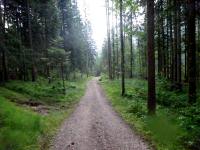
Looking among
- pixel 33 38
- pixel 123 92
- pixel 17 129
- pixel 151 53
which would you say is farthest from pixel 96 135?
pixel 33 38

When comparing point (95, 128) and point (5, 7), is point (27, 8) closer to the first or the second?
point (5, 7)

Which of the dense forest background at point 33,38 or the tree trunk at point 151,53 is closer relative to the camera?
the tree trunk at point 151,53

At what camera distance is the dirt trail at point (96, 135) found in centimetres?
971

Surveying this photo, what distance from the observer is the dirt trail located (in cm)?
971

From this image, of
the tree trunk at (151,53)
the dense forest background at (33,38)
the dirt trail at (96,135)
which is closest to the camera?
the dirt trail at (96,135)

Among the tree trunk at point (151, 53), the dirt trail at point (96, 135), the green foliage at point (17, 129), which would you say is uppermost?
the tree trunk at point (151, 53)

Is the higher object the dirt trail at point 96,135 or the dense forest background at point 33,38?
the dense forest background at point 33,38

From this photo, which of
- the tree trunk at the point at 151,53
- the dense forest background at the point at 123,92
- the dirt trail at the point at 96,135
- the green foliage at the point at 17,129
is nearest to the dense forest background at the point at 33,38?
the dense forest background at the point at 123,92

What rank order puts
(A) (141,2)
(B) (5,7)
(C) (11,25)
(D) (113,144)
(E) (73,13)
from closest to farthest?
(D) (113,144), (A) (141,2), (B) (5,7), (C) (11,25), (E) (73,13)

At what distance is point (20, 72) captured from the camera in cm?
2967

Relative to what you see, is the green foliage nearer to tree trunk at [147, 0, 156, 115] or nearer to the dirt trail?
the dirt trail

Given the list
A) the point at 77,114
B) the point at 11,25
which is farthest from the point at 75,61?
the point at 77,114

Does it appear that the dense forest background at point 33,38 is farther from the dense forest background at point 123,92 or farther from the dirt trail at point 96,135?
the dirt trail at point 96,135

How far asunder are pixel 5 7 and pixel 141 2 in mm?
18450
